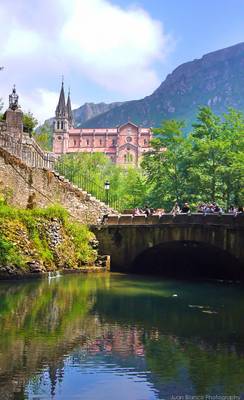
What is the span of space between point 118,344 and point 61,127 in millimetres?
184719

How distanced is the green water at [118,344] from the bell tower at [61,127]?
170 meters

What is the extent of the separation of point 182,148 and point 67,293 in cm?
2881

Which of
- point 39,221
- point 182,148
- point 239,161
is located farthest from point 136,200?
point 39,221

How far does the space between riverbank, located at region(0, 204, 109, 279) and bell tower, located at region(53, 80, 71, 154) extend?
15882 cm

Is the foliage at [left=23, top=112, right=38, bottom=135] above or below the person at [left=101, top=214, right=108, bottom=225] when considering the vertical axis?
above

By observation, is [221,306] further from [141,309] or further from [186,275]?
[186,275]

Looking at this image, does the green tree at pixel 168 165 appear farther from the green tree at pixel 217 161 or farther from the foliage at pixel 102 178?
the foliage at pixel 102 178

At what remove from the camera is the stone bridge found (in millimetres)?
30969

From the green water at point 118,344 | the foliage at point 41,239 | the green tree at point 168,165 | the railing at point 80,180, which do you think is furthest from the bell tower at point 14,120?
the green water at point 118,344

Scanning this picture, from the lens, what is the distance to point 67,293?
75.9 feet

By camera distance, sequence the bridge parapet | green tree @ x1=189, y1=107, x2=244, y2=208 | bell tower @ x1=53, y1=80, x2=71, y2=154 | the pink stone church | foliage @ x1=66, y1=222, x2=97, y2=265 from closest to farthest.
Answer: the bridge parapet, foliage @ x1=66, y1=222, x2=97, y2=265, green tree @ x1=189, y1=107, x2=244, y2=208, the pink stone church, bell tower @ x1=53, y1=80, x2=71, y2=154

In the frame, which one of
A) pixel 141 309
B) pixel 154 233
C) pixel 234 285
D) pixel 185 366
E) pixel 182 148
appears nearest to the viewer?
pixel 185 366

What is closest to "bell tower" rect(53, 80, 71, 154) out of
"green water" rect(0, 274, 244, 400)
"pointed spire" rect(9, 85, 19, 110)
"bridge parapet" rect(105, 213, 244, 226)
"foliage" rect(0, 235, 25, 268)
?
"pointed spire" rect(9, 85, 19, 110)

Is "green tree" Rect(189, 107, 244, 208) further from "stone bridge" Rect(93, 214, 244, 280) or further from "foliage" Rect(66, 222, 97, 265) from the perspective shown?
"foliage" Rect(66, 222, 97, 265)
